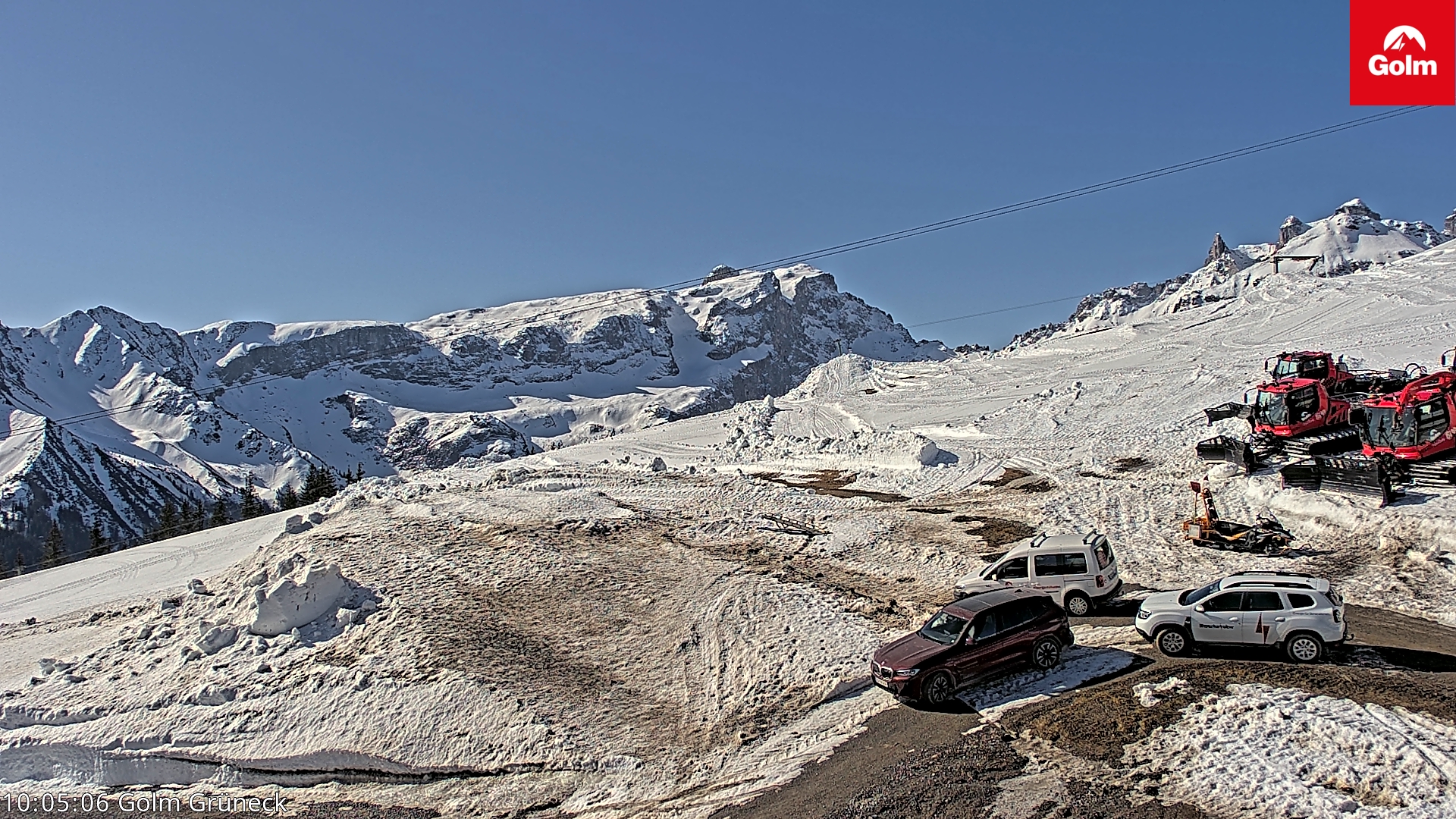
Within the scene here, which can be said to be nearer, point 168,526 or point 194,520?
point 168,526

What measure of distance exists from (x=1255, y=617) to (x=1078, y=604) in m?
3.87

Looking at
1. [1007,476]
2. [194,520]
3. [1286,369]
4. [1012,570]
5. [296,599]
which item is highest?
[1286,369]

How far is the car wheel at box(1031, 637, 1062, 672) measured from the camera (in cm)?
1396

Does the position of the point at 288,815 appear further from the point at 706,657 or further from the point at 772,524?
the point at 772,524

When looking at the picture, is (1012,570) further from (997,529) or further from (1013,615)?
(997,529)

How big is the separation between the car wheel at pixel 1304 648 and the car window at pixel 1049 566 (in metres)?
4.50

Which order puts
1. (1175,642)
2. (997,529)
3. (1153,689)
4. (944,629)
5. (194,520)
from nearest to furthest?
(1153,689)
(1175,642)
(944,629)
(997,529)
(194,520)

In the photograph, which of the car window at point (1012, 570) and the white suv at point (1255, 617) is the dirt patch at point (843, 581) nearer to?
the car window at point (1012, 570)

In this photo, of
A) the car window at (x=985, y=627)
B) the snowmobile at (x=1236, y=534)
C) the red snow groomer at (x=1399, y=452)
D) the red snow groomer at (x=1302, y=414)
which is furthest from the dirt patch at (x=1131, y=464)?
the car window at (x=985, y=627)

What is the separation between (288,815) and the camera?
12.9m

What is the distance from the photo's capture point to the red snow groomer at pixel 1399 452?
70.4 ft

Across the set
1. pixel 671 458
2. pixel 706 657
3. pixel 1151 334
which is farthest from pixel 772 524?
pixel 1151 334

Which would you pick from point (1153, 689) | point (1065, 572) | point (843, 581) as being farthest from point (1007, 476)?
point (1153, 689)

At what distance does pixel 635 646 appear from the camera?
17328 mm
